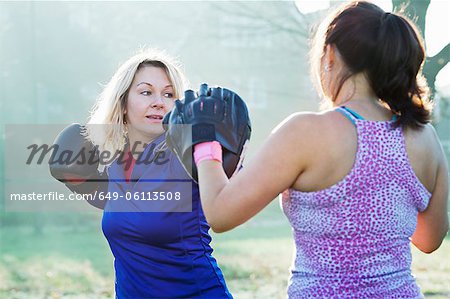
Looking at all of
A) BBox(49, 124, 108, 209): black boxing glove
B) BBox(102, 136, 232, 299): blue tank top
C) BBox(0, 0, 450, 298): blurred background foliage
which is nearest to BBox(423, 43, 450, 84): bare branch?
BBox(49, 124, 108, 209): black boxing glove

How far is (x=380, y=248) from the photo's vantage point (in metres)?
1.83

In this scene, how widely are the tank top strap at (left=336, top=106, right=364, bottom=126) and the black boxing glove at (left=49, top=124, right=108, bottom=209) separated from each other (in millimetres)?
1852

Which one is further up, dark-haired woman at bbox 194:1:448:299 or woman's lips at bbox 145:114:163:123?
woman's lips at bbox 145:114:163:123

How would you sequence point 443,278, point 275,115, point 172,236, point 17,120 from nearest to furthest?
1. point 172,236
2. point 443,278
3. point 17,120
4. point 275,115

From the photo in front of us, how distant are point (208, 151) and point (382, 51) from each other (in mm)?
528

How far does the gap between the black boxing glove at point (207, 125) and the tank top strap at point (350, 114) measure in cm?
37

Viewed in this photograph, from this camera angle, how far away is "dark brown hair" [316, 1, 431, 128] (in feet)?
5.98

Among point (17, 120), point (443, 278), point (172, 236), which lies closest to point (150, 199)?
point (172, 236)

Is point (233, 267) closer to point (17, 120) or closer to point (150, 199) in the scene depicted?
point (150, 199)

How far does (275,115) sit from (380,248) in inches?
980

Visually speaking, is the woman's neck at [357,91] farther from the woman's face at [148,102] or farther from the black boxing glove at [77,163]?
the black boxing glove at [77,163]

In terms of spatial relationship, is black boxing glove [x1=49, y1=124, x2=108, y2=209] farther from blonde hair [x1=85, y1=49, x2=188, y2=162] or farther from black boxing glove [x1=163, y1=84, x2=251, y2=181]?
black boxing glove [x1=163, y1=84, x2=251, y2=181]

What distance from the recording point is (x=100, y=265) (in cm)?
997

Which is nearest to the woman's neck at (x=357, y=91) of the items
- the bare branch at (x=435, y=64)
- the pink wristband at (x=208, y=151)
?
the pink wristband at (x=208, y=151)
